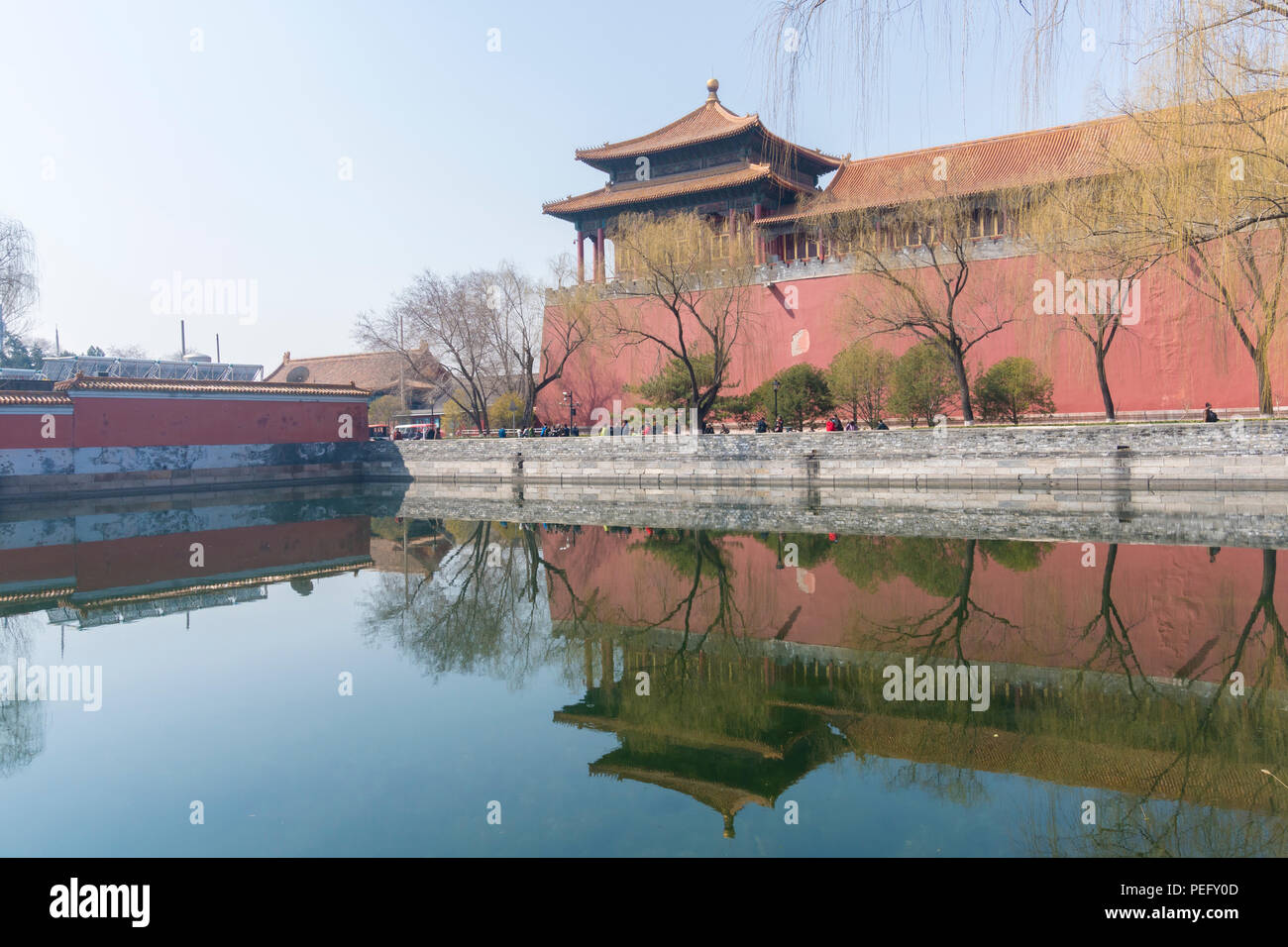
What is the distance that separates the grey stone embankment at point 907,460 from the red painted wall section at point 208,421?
2636 mm

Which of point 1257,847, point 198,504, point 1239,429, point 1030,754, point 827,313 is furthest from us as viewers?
point 827,313

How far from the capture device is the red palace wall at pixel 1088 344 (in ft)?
53.5

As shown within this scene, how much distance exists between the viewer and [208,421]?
2142 cm

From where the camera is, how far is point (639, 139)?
81.4ft

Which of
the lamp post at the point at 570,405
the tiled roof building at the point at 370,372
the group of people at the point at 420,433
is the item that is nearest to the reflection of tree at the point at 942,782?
the lamp post at the point at 570,405

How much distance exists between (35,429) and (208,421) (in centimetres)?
357

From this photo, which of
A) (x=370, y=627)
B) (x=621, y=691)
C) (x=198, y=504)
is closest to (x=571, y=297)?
(x=198, y=504)

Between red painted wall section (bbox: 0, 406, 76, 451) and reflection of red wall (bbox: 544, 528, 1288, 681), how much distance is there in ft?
49.1

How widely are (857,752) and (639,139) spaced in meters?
23.3

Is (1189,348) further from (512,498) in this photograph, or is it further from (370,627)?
(370,627)

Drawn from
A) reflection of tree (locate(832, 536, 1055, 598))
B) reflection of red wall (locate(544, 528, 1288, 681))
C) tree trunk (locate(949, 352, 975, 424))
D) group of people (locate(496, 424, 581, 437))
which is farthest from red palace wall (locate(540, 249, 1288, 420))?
reflection of red wall (locate(544, 528, 1288, 681))

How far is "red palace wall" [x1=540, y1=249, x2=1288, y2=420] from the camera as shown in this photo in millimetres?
16297
